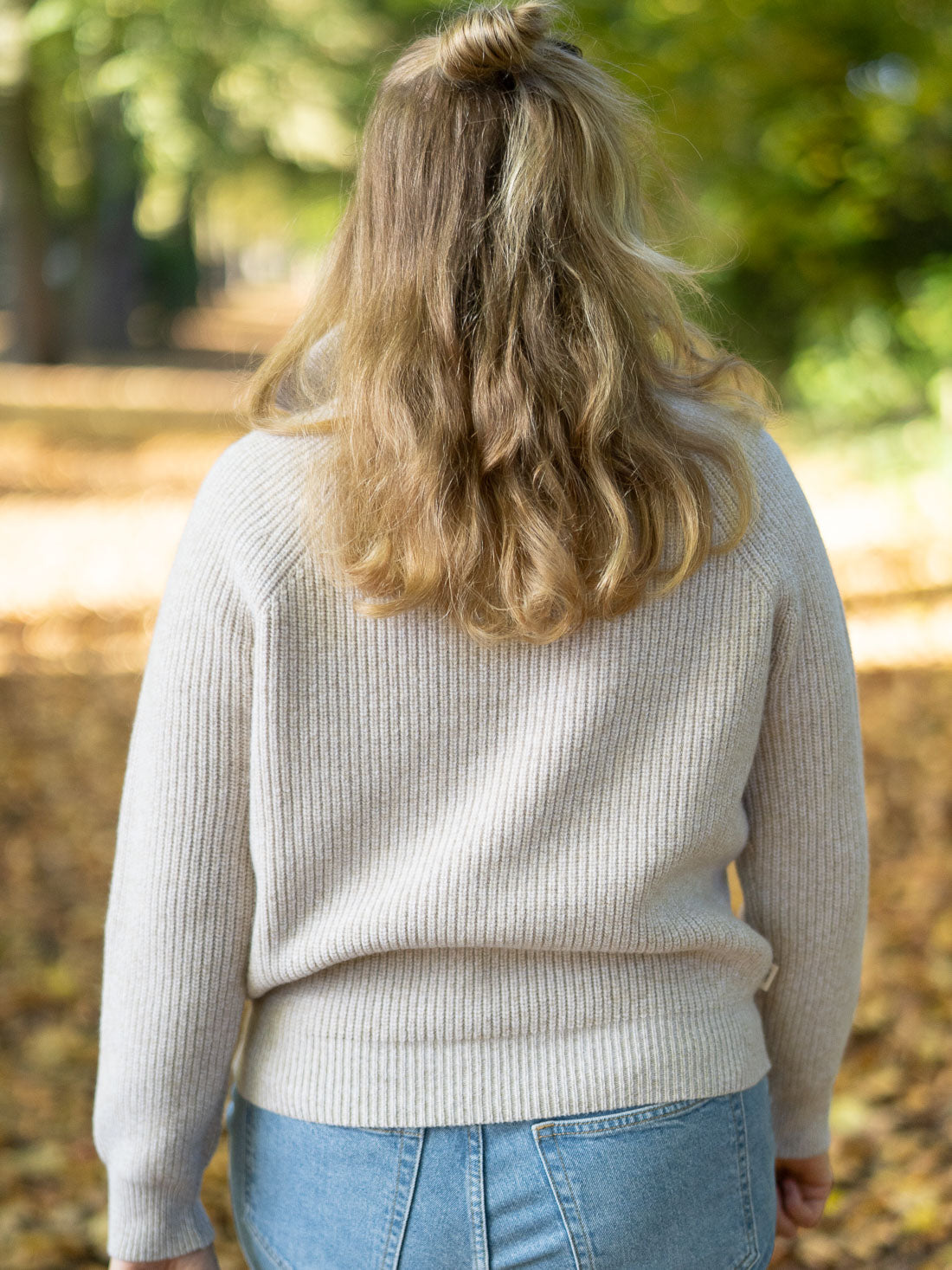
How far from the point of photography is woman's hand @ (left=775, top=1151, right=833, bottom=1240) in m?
1.69

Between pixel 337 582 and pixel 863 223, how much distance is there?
9569 millimetres

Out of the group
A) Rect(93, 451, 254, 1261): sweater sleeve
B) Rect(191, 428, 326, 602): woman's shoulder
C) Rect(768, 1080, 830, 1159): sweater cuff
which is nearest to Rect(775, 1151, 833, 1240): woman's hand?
Rect(768, 1080, 830, 1159): sweater cuff

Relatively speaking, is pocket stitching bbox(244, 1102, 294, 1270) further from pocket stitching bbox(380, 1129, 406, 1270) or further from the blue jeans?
pocket stitching bbox(380, 1129, 406, 1270)

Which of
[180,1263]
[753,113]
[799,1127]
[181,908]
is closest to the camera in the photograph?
[181,908]

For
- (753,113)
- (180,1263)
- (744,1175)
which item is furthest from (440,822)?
(753,113)

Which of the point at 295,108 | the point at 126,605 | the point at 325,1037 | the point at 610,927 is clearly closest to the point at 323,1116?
the point at 325,1037

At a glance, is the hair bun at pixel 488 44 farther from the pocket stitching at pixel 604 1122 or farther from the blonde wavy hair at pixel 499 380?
the pocket stitching at pixel 604 1122

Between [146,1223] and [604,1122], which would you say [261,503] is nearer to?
[604,1122]

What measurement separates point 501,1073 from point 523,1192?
0.11 meters

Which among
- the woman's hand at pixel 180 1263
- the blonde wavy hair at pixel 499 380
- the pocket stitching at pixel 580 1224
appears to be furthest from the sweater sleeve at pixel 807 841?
the woman's hand at pixel 180 1263

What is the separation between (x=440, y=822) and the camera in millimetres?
1286

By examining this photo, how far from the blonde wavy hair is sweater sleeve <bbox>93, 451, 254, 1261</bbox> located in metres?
0.15

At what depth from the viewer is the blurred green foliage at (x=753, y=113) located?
24.9ft

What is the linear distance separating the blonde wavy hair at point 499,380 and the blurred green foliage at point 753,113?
334 cm
